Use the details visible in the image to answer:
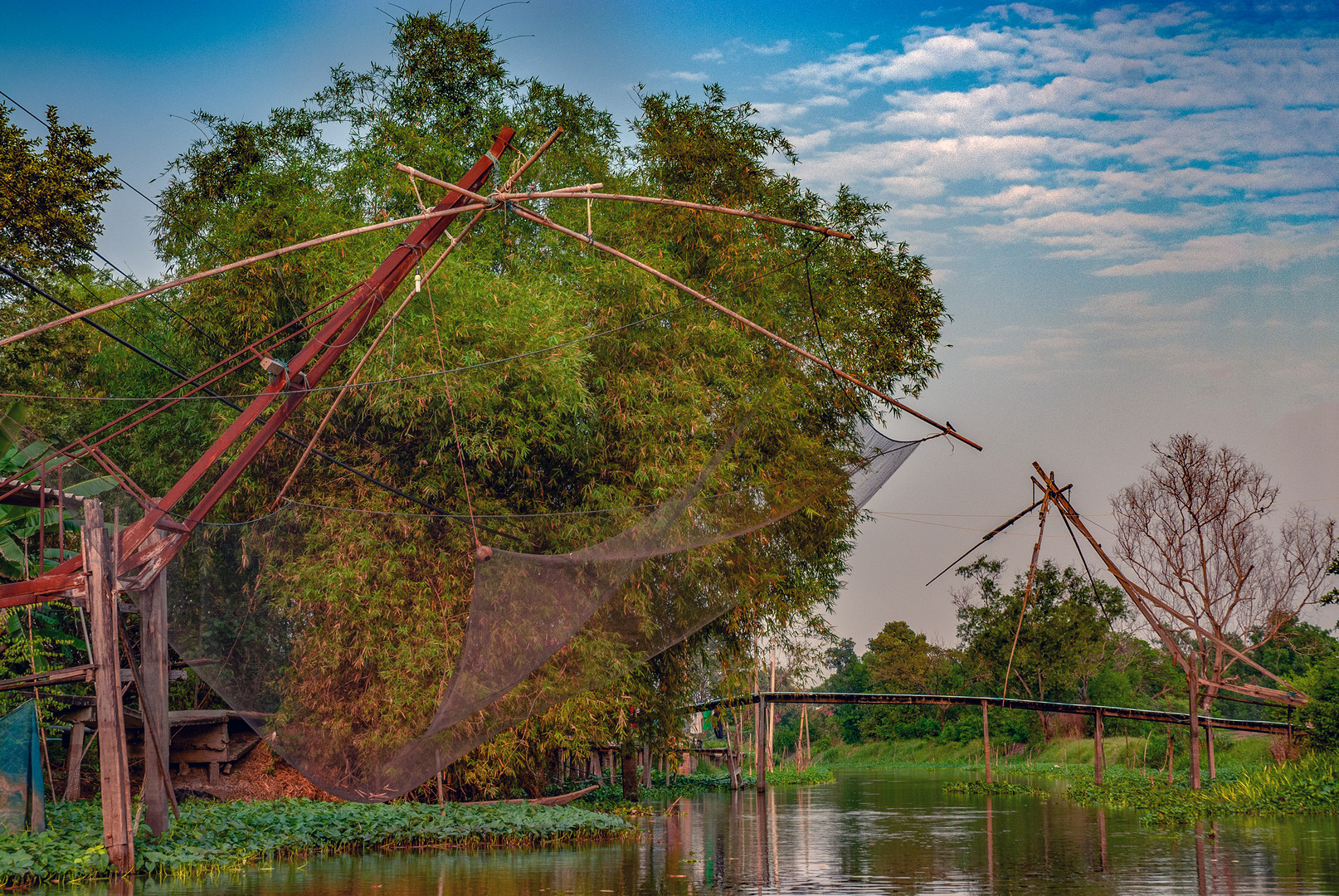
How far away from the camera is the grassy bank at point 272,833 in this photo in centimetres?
845

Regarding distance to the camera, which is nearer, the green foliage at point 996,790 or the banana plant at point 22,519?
the banana plant at point 22,519

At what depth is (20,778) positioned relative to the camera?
925cm

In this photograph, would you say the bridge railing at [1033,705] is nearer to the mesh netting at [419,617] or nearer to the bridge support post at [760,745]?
the bridge support post at [760,745]

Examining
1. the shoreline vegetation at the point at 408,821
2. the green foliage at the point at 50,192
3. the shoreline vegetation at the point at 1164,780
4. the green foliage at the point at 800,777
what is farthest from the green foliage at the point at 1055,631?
the green foliage at the point at 50,192

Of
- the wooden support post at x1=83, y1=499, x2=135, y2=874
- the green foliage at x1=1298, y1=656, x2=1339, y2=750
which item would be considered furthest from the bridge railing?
the wooden support post at x1=83, y1=499, x2=135, y2=874

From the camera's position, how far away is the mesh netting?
878 cm

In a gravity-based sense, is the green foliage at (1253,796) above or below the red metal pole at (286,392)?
below

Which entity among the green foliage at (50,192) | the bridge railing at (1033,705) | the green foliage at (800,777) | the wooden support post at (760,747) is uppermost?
the green foliage at (50,192)

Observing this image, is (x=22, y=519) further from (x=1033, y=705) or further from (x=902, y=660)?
(x=902, y=660)

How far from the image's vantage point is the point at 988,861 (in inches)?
382

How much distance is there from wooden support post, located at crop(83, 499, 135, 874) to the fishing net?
4.22 ft

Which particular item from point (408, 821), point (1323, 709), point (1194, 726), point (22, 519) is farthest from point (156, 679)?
point (1323, 709)

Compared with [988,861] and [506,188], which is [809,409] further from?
[506,188]

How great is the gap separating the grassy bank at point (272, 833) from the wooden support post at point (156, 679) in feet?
0.87
